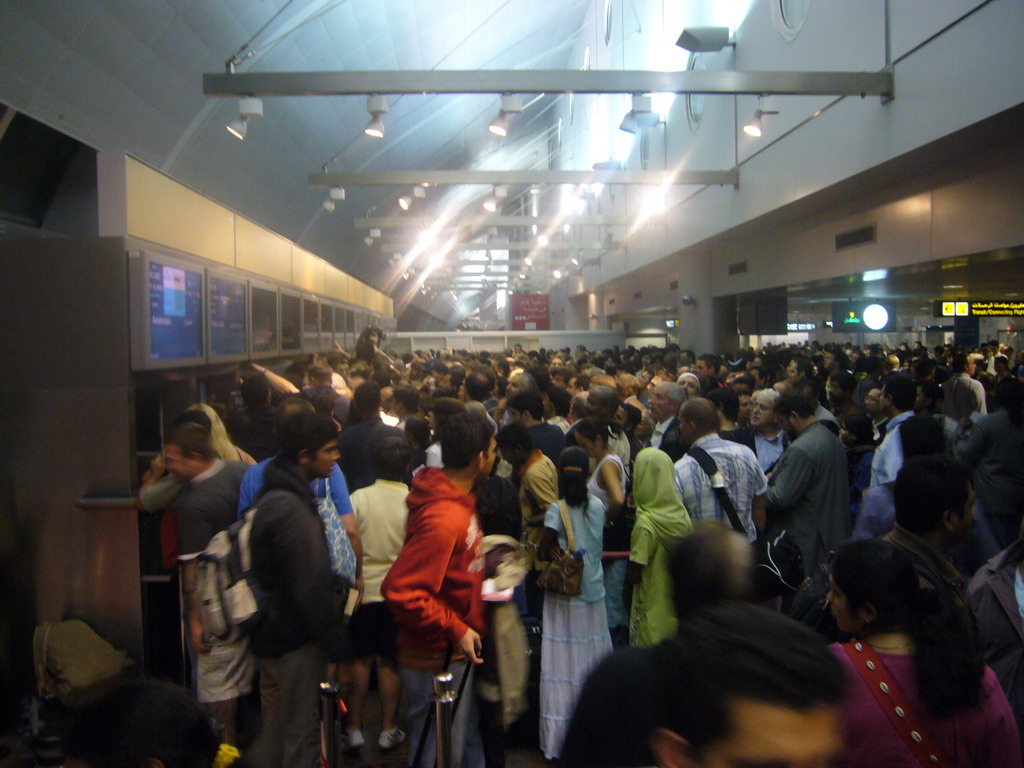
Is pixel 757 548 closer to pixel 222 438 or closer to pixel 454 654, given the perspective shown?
pixel 454 654

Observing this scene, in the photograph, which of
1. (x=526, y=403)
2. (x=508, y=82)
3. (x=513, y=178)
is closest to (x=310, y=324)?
(x=513, y=178)

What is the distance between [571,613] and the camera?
11.5 feet

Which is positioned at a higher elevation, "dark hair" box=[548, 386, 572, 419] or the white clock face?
the white clock face

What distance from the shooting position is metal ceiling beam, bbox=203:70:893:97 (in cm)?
631

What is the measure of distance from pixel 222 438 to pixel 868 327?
41.2ft

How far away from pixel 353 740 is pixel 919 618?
119 inches

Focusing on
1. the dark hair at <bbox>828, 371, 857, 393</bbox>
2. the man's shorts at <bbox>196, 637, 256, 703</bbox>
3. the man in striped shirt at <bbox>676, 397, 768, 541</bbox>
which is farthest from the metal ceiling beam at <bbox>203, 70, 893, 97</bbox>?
the man's shorts at <bbox>196, 637, 256, 703</bbox>

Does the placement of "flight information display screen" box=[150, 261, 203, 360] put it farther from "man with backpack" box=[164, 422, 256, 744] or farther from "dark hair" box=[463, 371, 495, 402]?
"dark hair" box=[463, 371, 495, 402]

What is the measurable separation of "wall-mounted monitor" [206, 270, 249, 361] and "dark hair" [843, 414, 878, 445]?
465 centimetres

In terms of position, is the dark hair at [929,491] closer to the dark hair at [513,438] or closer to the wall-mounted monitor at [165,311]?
the dark hair at [513,438]

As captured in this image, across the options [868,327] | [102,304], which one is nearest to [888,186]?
[868,327]

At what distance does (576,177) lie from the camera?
449 inches

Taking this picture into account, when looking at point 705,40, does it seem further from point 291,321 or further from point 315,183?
point 291,321

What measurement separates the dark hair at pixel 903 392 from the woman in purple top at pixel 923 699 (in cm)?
374
